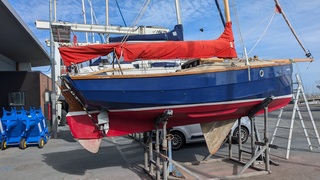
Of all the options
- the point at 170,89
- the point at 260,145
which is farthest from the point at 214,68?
the point at 260,145

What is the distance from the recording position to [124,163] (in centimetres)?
909

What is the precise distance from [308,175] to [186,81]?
11.5 feet

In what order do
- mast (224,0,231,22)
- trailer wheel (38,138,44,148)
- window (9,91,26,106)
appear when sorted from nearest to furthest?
mast (224,0,231,22), trailer wheel (38,138,44,148), window (9,91,26,106)

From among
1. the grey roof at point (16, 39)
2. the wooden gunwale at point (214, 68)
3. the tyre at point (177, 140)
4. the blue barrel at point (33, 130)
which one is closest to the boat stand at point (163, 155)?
the wooden gunwale at point (214, 68)

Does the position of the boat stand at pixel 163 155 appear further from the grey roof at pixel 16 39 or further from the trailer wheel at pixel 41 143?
the trailer wheel at pixel 41 143

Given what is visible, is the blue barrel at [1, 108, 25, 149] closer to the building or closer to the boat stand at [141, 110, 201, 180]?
the building

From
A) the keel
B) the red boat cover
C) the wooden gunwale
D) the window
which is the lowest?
the keel

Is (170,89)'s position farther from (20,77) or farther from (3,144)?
(20,77)

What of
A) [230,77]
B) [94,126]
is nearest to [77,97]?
[94,126]

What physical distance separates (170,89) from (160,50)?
116 cm

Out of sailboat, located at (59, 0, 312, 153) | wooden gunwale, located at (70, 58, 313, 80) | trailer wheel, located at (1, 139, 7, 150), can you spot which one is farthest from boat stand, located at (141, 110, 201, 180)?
trailer wheel, located at (1, 139, 7, 150)

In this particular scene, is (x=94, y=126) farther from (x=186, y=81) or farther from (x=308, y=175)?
(x=308, y=175)

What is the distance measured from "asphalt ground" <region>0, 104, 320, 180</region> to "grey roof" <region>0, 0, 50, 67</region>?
4993mm

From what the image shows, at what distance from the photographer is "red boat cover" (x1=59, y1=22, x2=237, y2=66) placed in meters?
6.91
